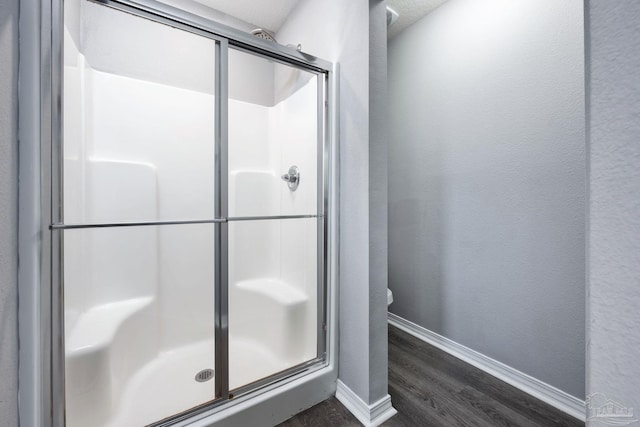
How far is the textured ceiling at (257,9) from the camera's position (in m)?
1.90

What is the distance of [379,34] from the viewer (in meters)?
1.25

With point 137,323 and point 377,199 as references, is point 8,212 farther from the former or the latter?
point 377,199

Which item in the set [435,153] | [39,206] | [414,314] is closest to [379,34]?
[435,153]

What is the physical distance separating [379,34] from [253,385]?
1751 mm

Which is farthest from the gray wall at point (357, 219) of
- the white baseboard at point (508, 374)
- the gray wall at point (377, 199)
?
the white baseboard at point (508, 374)

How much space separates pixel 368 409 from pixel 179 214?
4.19 ft

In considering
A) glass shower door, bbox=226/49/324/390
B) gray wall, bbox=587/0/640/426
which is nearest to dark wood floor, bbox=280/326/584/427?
glass shower door, bbox=226/49/324/390

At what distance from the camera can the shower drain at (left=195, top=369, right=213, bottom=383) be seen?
3.99 ft

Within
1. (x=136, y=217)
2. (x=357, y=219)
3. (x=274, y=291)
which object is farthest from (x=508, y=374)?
(x=136, y=217)

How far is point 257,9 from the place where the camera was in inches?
77.4

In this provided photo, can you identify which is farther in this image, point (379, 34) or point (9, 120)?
point (379, 34)

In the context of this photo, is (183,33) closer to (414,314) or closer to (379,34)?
(379,34)

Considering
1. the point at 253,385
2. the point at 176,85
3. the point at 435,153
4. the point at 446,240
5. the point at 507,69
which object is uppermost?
the point at 507,69

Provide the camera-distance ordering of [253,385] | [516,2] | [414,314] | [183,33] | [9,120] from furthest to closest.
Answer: [414,314] < [516,2] < [253,385] < [183,33] < [9,120]
